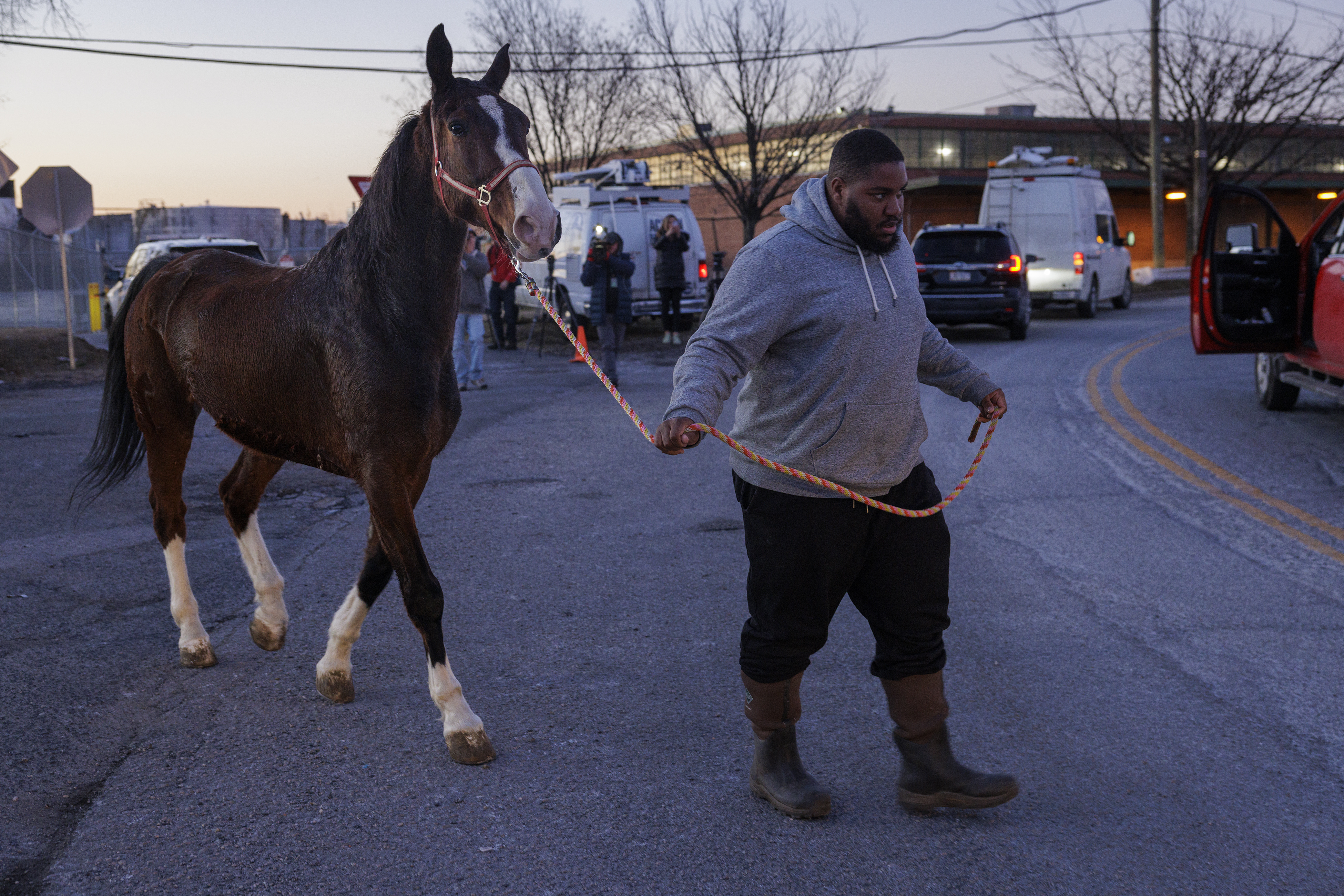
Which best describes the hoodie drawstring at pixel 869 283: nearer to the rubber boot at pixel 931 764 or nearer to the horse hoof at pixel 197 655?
the rubber boot at pixel 931 764

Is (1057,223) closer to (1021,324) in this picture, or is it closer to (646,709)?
(1021,324)

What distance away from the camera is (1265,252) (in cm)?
1090

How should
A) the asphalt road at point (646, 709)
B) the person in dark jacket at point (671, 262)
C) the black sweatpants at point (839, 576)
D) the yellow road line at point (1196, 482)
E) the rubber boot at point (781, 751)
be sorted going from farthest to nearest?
the person in dark jacket at point (671, 262), the yellow road line at point (1196, 482), the rubber boot at point (781, 751), the black sweatpants at point (839, 576), the asphalt road at point (646, 709)

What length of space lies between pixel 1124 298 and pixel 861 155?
90.4ft

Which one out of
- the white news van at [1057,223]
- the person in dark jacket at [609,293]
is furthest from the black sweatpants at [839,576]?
the white news van at [1057,223]

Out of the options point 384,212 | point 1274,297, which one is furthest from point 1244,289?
point 384,212

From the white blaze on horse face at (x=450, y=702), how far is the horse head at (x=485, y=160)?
1.39m

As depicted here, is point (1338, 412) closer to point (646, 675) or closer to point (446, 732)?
point (646, 675)

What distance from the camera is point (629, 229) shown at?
2209 cm

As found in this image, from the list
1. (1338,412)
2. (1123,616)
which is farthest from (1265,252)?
(1123,616)

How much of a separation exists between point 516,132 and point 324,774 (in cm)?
214

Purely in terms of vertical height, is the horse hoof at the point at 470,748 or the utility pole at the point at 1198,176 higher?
the utility pole at the point at 1198,176

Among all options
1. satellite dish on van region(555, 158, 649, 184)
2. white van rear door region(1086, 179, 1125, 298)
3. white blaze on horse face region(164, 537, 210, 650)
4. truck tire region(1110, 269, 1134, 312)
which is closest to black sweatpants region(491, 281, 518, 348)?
satellite dish on van region(555, 158, 649, 184)

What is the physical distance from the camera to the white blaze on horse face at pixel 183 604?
4.93 metres
